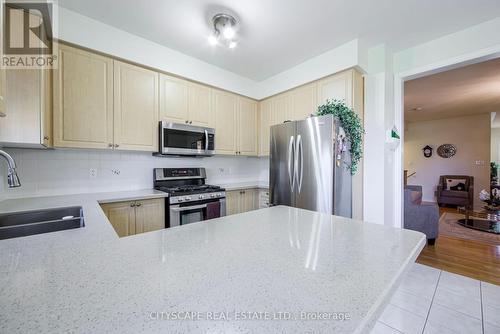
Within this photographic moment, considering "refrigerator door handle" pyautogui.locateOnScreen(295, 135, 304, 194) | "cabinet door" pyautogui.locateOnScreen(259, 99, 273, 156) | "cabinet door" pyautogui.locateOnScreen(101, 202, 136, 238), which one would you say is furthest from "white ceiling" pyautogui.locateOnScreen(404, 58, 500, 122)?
"cabinet door" pyautogui.locateOnScreen(101, 202, 136, 238)

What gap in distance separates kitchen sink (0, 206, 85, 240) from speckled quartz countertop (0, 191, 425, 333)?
538 mm

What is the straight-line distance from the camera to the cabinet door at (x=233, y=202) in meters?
2.93

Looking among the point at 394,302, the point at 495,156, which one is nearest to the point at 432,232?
the point at 394,302

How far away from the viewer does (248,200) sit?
3209mm

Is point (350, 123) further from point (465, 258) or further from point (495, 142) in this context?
point (495, 142)

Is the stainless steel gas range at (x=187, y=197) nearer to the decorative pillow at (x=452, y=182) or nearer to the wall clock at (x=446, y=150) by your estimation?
the decorative pillow at (x=452, y=182)

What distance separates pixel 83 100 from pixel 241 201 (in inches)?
84.2

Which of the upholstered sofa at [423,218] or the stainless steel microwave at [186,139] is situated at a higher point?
the stainless steel microwave at [186,139]

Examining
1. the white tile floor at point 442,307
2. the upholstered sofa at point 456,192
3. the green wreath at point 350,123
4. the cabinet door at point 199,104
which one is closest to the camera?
the white tile floor at point 442,307

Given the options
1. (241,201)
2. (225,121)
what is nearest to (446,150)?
(241,201)

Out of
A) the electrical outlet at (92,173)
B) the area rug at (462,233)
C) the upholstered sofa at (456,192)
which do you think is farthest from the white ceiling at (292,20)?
the upholstered sofa at (456,192)

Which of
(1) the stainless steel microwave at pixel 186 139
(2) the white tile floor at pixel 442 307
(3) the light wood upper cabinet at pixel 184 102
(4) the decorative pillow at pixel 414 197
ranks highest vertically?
(3) the light wood upper cabinet at pixel 184 102

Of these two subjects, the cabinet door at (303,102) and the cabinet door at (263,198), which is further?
the cabinet door at (263,198)

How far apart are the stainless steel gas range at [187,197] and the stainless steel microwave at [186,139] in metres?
0.39
